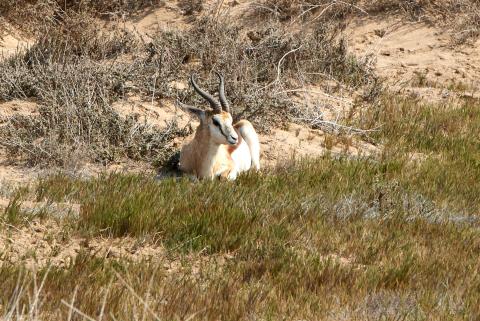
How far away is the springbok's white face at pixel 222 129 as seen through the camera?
10130 mm

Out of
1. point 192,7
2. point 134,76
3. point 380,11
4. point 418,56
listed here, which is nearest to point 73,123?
point 134,76

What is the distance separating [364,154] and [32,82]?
4727mm

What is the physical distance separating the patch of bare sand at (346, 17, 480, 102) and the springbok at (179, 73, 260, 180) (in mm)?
5217

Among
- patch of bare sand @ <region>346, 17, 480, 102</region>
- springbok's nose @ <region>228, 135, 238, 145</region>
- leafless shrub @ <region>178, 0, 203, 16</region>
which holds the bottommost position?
patch of bare sand @ <region>346, 17, 480, 102</region>

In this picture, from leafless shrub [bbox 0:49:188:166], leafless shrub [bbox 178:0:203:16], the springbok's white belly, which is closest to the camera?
leafless shrub [bbox 0:49:188:166]

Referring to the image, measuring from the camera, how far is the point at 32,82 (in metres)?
11.8

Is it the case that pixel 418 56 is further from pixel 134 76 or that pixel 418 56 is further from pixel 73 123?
Result: pixel 73 123

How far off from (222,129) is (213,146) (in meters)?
0.41

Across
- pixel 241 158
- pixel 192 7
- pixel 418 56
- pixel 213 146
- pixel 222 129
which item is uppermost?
pixel 222 129

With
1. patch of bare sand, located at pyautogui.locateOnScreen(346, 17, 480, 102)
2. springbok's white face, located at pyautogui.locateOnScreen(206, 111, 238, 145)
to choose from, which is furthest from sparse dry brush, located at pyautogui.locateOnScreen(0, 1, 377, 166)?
springbok's white face, located at pyautogui.locateOnScreen(206, 111, 238, 145)

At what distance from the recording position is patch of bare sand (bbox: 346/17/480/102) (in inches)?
606

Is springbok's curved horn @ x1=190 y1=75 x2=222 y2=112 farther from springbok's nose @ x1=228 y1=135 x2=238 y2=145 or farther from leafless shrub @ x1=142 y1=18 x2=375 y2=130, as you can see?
leafless shrub @ x1=142 y1=18 x2=375 y2=130

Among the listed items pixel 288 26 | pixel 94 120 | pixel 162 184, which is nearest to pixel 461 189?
pixel 162 184

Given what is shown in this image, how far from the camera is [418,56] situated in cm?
1697
